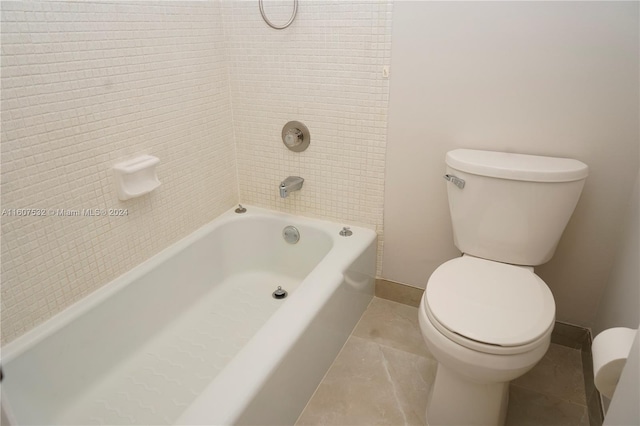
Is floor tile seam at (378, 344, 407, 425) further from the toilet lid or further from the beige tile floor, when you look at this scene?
the toilet lid

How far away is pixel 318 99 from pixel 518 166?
86 centimetres

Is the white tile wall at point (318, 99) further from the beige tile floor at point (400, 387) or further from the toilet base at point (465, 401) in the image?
the toilet base at point (465, 401)

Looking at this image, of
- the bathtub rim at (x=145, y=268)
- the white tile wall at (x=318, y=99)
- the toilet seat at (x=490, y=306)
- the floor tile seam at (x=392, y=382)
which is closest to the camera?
the toilet seat at (x=490, y=306)

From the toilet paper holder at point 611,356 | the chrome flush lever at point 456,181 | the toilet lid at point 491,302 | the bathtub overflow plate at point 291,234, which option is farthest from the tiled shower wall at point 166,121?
the toilet paper holder at point 611,356

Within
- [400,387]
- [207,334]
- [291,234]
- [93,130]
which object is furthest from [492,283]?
[93,130]

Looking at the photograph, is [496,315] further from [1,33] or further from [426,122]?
[1,33]

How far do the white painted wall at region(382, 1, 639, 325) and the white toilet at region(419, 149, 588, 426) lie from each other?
121 millimetres

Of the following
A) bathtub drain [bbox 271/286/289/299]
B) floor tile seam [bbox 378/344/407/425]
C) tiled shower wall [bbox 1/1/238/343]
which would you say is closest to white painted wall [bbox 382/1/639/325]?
floor tile seam [bbox 378/344/407/425]

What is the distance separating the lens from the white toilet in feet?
3.81

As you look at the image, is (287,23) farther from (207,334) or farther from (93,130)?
(207,334)

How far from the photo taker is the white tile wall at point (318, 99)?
1.69 metres

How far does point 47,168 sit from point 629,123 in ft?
6.07

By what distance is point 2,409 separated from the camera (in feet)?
2.12

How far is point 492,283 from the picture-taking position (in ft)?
4.44
